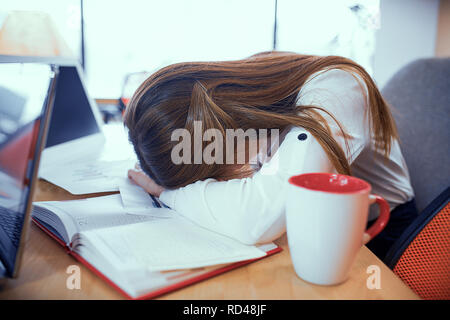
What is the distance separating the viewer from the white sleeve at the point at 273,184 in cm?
47

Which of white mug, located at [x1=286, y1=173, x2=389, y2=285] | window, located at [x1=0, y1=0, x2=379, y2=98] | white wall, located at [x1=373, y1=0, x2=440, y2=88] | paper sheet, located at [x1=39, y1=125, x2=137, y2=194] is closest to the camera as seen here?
white mug, located at [x1=286, y1=173, x2=389, y2=285]

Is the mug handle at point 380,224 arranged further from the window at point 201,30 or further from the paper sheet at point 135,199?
the window at point 201,30

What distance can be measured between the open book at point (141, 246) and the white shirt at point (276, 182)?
0.02 meters

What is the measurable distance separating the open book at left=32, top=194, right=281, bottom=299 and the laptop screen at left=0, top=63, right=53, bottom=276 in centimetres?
7

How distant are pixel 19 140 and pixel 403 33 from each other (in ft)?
12.3

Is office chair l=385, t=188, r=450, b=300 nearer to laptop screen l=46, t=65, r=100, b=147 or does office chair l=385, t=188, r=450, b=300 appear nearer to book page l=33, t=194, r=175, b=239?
book page l=33, t=194, r=175, b=239

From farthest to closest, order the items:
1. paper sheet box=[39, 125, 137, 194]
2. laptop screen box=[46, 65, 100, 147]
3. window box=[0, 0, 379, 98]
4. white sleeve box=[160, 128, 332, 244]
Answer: window box=[0, 0, 379, 98] → laptop screen box=[46, 65, 100, 147] → paper sheet box=[39, 125, 137, 194] → white sleeve box=[160, 128, 332, 244]

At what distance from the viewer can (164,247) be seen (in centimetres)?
42

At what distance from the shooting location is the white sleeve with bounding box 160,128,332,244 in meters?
0.47

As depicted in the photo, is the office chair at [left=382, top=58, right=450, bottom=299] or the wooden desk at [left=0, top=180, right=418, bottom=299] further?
the office chair at [left=382, top=58, right=450, bottom=299]

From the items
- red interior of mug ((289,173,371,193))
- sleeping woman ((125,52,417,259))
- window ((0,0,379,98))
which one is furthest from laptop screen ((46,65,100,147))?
window ((0,0,379,98))

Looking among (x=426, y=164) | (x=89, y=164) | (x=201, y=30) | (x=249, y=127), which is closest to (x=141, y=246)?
(x=249, y=127)

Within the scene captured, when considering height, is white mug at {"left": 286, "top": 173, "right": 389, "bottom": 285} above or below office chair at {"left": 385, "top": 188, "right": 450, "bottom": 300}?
above

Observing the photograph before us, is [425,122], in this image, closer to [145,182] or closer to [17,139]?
[145,182]
